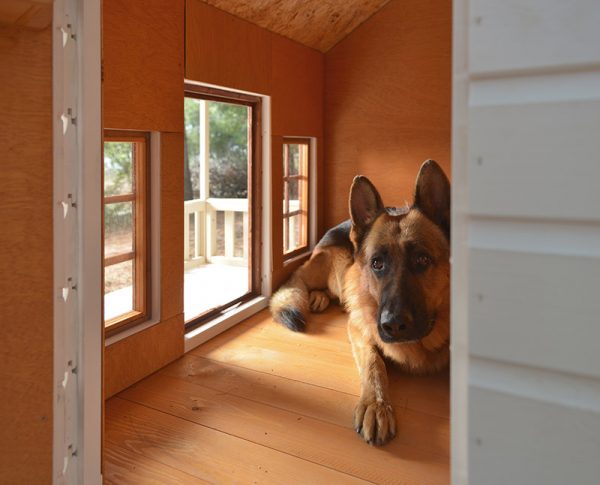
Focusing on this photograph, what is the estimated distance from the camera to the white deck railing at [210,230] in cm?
555

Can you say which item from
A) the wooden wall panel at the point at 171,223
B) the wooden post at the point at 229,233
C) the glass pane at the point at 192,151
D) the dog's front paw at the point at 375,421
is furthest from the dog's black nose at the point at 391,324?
the glass pane at the point at 192,151

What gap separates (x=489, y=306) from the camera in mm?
883

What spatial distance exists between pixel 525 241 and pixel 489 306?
0.13 metres

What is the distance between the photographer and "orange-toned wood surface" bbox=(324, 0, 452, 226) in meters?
3.96

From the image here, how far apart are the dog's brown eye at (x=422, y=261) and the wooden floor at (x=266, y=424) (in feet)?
1.92

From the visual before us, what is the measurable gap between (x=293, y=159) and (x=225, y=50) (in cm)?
143

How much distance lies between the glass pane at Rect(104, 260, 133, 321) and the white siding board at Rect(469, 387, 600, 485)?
6.53 feet

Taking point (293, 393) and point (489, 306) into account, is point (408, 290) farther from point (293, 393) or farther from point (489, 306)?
point (489, 306)

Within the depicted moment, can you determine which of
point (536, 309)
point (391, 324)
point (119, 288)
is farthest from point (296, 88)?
point (536, 309)

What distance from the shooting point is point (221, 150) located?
1031 cm

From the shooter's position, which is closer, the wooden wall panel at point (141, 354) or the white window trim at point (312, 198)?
the wooden wall panel at point (141, 354)

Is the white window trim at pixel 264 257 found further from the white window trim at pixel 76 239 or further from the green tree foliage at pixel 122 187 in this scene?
the white window trim at pixel 76 239
